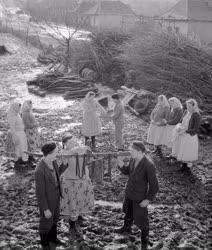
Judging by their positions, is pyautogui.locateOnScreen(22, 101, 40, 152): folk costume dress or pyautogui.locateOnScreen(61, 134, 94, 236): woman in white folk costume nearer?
pyautogui.locateOnScreen(61, 134, 94, 236): woman in white folk costume

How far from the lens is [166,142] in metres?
9.08

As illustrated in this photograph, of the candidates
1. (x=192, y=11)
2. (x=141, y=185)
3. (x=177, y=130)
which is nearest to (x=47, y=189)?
(x=141, y=185)

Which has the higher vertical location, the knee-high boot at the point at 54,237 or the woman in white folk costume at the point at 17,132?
the woman in white folk costume at the point at 17,132

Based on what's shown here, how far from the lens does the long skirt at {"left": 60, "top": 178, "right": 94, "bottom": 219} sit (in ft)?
18.5

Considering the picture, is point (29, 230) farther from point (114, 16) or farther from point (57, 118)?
point (114, 16)

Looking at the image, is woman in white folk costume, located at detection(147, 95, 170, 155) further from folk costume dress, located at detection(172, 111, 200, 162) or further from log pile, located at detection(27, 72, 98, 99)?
log pile, located at detection(27, 72, 98, 99)

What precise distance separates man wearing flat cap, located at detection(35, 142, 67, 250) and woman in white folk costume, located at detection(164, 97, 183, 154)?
4141 millimetres

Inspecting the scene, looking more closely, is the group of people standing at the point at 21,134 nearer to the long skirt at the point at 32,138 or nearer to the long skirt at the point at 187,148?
the long skirt at the point at 32,138

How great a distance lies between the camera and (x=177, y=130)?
8312 millimetres

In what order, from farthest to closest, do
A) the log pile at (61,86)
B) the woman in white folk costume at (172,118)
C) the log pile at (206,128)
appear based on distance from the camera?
the log pile at (61,86) < the log pile at (206,128) < the woman in white folk costume at (172,118)

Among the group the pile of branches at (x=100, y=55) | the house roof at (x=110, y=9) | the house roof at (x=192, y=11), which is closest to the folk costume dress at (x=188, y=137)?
Answer: the pile of branches at (x=100, y=55)

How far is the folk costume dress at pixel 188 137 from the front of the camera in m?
7.93

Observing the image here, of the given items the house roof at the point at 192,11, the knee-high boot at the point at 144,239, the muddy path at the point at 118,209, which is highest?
the house roof at the point at 192,11

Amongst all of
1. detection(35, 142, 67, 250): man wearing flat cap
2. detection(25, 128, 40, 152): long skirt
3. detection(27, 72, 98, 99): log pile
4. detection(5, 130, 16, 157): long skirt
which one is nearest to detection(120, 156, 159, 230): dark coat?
detection(35, 142, 67, 250): man wearing flat cap
